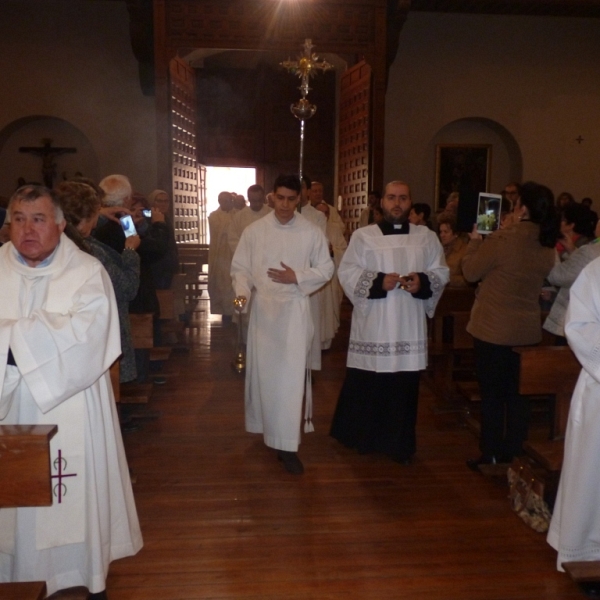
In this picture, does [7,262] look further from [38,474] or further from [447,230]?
[447,230]

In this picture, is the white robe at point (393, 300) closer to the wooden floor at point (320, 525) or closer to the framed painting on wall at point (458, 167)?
the wooden floor at point (320, 525)

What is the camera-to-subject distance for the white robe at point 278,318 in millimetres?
4836

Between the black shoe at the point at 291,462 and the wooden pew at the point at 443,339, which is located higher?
the wooden pew at the point at 443,339

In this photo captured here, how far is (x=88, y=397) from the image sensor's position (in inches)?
119

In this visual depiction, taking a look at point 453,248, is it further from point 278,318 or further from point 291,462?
point 291,462

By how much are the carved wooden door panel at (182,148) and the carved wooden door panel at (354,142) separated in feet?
7.94

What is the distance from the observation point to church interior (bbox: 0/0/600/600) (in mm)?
3609

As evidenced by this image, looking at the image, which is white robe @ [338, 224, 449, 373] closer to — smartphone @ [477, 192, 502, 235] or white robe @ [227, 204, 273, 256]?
smartphone @ [477, 192, 502, 235]

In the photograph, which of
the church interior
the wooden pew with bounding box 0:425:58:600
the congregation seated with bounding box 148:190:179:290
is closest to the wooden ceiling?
the church interior

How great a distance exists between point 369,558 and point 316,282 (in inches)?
76.0

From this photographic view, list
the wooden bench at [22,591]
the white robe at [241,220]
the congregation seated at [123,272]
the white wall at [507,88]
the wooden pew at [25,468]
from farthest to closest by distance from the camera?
the white wall at [507,88] → the white robe at [241,220] → the congregation seated at [123,272] → the wooden pew at [25,468] → the wooden bench at [22,591]

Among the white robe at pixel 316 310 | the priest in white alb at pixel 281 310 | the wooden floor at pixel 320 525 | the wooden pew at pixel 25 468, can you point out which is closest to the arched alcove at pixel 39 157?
the white robe at pixel 316 310

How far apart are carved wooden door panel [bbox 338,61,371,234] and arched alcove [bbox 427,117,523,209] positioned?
2.58 meters

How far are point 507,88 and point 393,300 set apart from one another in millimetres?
9832
